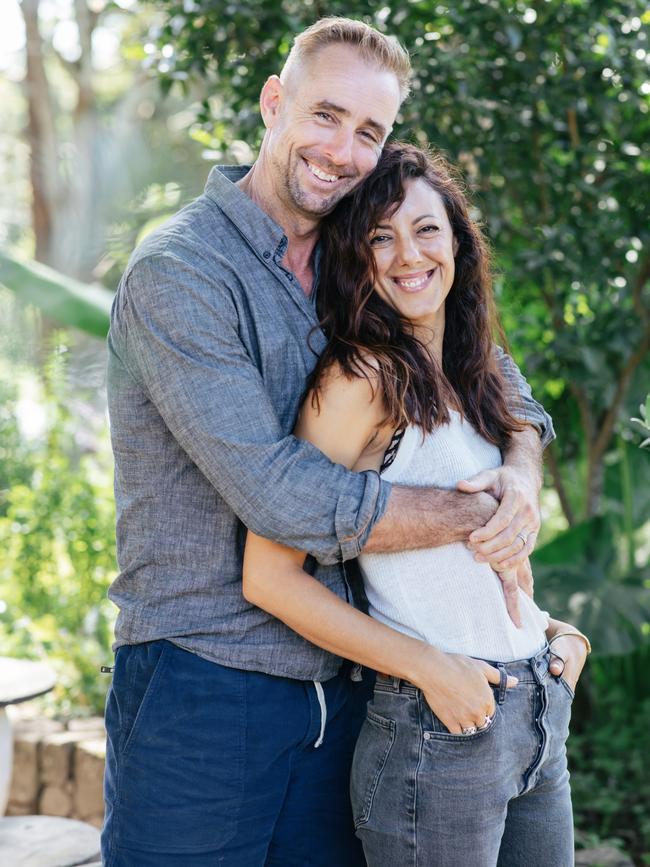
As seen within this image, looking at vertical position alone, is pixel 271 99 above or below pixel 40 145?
below

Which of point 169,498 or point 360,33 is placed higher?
point 360,33

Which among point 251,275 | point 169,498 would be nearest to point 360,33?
point 251,275

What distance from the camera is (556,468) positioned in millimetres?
4402

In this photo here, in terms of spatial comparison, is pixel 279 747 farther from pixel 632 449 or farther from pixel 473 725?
pixel 632 449

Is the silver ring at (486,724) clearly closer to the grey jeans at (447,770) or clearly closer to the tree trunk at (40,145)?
the grey jeans at (447,770)

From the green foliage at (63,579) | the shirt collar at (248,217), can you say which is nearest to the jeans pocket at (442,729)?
the shirt collar at (248,217)

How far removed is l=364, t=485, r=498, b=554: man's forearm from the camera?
1.84 meters

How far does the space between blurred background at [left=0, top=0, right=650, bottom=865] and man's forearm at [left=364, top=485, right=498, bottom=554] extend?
95cm

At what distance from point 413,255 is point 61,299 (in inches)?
93.1

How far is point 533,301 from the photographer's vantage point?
170 inches

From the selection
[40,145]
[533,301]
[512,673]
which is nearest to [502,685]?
[512,673]

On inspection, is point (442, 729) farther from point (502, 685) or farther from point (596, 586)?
point (596, 586)

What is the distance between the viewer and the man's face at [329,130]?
2.13m

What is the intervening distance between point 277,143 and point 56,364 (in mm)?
3496
